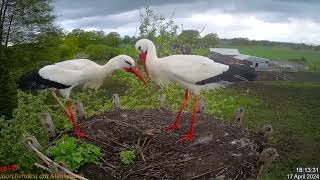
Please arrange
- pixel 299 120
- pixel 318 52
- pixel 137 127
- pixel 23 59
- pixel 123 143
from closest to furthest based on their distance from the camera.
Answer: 1. pixel 123 143
2. pixel 137 127
3. pixel 299 120
4. pixel 318 52
5. pixel 23 59

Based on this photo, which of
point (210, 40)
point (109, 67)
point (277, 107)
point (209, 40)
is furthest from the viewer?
point (277, 107)

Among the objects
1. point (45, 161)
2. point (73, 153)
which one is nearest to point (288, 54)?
point (73, 153)

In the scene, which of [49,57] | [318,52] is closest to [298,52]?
[318,52]

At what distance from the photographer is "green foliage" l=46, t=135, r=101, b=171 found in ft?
19.7

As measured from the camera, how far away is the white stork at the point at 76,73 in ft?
23.3

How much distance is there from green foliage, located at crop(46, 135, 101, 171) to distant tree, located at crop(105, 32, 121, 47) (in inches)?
598

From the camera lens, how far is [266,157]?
18.9ft

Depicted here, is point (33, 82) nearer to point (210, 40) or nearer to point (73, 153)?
point (73, 153)

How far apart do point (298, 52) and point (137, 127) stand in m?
17.0

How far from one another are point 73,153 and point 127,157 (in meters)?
0.71

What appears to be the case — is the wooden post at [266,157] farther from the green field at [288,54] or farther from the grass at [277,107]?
the green field at [288,54]

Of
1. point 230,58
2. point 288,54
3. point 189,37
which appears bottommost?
point 288,54

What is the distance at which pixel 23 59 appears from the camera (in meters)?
27.1

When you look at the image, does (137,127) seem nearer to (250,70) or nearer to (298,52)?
(250,70)
